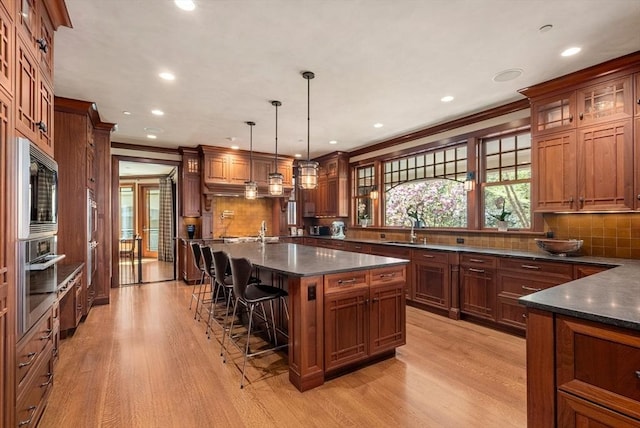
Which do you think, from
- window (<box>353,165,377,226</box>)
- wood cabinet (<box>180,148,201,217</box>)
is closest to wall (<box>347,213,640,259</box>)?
window (<box>353,165,377,226</box>)

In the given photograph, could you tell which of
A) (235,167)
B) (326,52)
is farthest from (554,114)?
(235,167)

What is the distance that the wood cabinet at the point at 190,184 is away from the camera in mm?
6273

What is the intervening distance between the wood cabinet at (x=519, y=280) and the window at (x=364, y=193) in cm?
300

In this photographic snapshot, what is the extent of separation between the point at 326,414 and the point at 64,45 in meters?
3.56

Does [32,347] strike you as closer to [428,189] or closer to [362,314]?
[362,314]

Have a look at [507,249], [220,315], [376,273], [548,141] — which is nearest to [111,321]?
[220,315]

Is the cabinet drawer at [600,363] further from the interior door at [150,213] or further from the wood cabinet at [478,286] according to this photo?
the interior door at [150,213]

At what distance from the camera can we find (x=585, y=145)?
3.11m

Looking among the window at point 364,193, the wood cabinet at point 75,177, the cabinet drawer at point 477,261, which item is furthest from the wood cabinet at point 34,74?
the window at point 364,193

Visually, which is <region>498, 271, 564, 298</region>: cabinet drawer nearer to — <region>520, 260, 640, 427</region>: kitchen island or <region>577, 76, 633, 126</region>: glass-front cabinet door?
<region>577, 76, 633, 126</region>: glass-front cabinet door

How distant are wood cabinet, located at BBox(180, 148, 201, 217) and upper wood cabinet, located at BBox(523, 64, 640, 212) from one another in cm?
573

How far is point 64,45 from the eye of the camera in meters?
2.58

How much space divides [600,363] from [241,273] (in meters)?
2.29

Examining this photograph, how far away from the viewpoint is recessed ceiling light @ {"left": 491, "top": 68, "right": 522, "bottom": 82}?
3.05m
